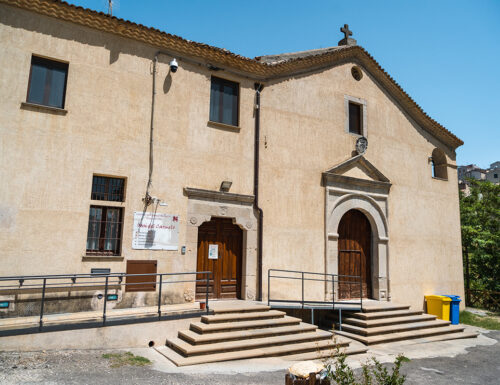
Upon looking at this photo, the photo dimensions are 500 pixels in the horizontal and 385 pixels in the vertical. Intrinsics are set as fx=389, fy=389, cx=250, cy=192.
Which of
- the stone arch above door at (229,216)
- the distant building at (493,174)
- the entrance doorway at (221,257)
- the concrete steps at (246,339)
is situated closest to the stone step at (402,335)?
the concrete steps at (246,339)

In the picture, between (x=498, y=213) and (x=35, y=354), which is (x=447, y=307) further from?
(x=35, y=354)

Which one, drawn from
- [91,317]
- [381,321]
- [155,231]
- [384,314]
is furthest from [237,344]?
[384,314]

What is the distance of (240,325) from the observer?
848 cm

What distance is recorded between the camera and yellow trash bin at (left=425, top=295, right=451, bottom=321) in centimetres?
1365

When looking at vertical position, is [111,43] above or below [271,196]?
above

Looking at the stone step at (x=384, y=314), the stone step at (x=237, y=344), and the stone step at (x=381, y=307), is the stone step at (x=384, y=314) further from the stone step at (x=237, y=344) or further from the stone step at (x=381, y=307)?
the stone step at (x=237, y=344)

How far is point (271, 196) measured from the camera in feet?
37.4

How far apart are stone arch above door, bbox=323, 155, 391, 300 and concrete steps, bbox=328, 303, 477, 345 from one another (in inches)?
48.7

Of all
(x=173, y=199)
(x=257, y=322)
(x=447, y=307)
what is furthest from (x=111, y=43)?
(x=447, y=307)

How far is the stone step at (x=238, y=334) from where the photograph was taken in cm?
776

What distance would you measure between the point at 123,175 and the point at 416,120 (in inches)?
469

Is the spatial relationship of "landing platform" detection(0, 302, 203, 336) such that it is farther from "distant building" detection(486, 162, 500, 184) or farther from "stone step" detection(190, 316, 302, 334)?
"distant building" detection(486, 162, 500, 184)

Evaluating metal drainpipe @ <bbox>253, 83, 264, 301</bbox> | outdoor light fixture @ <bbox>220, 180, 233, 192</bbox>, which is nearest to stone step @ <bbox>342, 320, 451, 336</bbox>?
metal drainpipe @ <bbox>253, 83, 264, 301</bbox>

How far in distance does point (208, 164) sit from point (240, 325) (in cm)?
431
